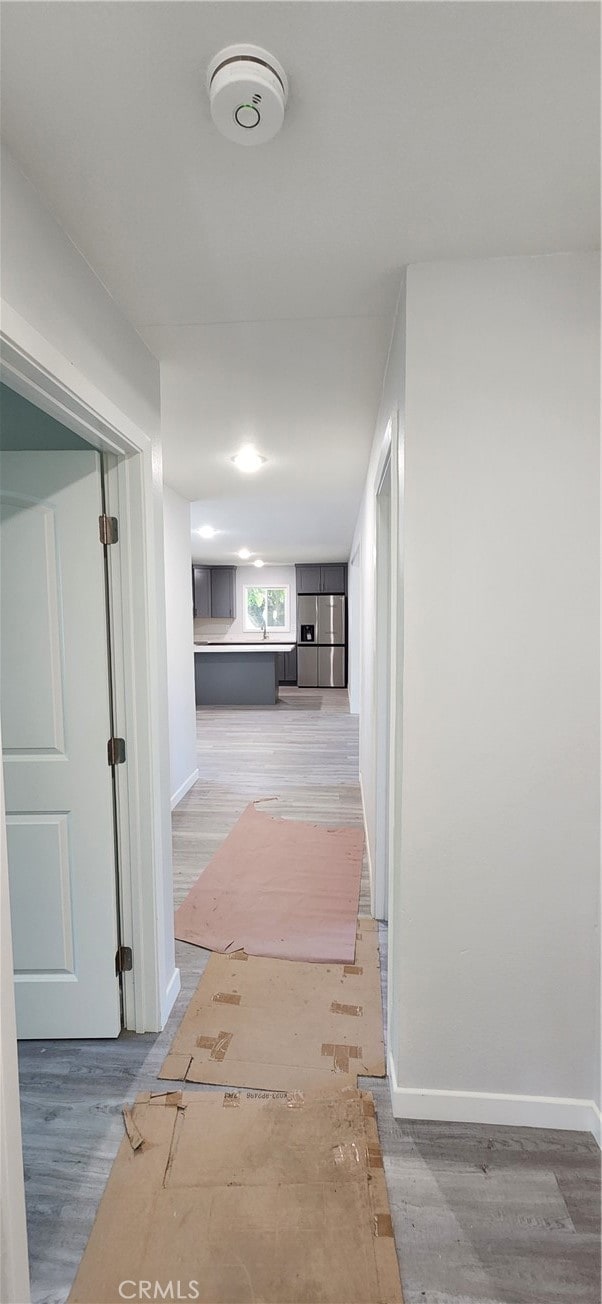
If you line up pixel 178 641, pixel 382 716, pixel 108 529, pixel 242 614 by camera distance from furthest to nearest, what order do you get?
pixel 242 614 < pixel 178 641 < pixel 382 716 < pixel 108 529

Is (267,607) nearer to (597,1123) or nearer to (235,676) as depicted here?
(235,676)

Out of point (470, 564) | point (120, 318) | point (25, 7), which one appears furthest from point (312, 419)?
point (25, 7)

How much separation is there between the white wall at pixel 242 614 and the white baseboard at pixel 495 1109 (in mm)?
9010

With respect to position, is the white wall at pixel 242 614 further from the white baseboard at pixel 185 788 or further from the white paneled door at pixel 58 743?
the white paneled door at pixel 58 743

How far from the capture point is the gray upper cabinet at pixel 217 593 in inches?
408

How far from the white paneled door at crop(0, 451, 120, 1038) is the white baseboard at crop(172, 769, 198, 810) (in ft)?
7.66

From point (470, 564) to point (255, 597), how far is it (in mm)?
9230

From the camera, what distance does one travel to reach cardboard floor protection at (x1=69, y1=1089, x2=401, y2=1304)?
3.92 feet

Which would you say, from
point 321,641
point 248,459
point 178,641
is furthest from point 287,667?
point 248,459

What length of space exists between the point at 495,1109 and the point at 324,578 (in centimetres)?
901

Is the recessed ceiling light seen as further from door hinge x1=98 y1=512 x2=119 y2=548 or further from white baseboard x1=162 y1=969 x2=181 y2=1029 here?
white baseboard x1=162 y1=969 x2=181 y2=1029

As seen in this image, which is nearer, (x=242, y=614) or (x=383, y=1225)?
(x=383, y=1225)

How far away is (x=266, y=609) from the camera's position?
10609 millimetres

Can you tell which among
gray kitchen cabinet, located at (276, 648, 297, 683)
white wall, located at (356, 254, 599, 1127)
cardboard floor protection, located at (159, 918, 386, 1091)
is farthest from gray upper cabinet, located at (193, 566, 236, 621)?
white wall, located at (356, 254, 599, 1127)
